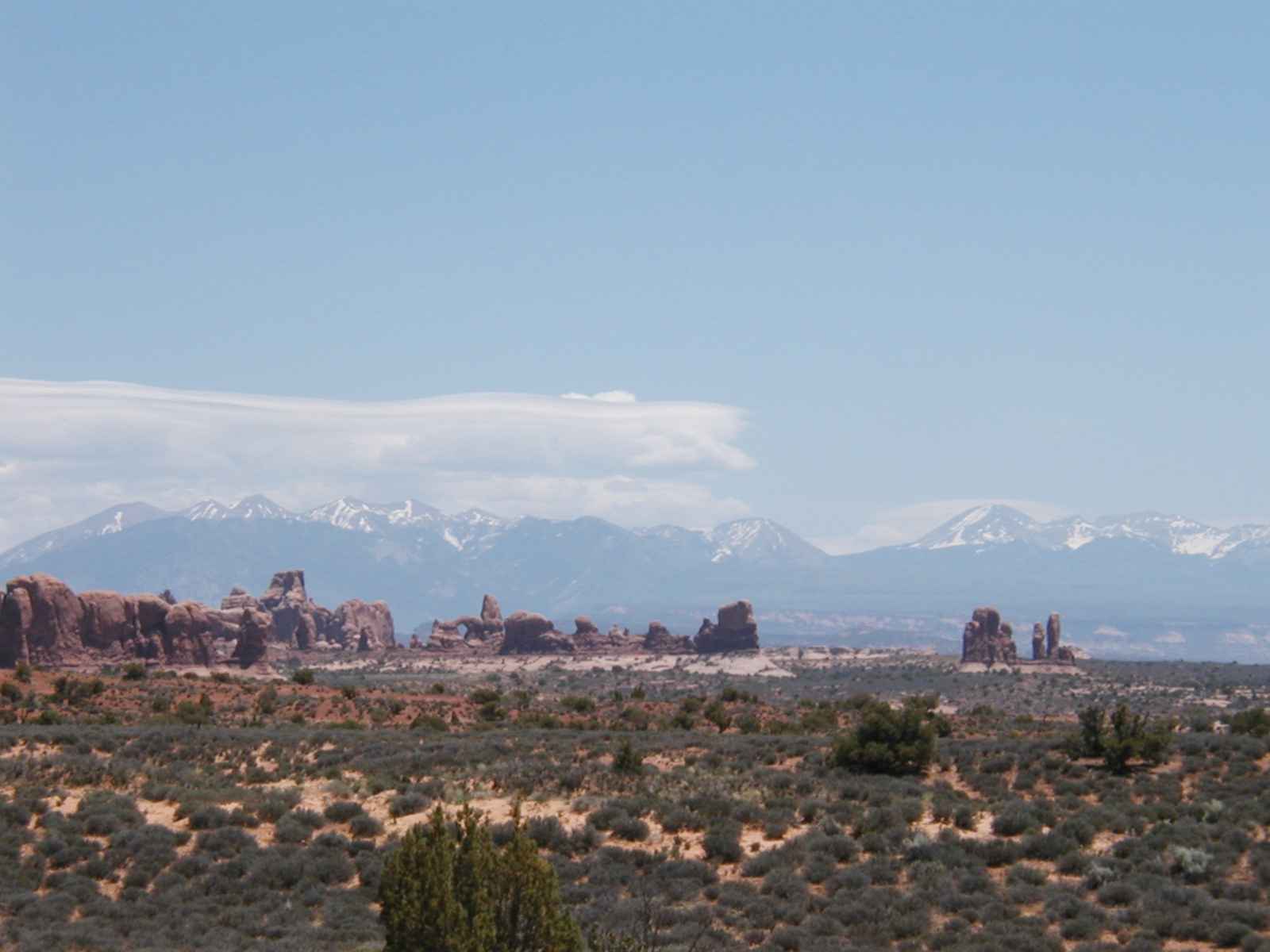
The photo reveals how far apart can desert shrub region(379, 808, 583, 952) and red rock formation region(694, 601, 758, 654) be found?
413 feet

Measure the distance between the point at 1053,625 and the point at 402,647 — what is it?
71.9 metres

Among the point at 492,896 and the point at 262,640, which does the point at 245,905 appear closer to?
the point at 492,896

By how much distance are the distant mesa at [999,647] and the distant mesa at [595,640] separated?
78.0 ft

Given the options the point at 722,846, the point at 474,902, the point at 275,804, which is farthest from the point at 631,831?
the point at 474,902

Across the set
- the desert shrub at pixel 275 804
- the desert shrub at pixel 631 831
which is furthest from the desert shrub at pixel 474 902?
the desert shrub at pixel 275 804

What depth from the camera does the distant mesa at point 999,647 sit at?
12800cm

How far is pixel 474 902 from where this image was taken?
59.1 feet

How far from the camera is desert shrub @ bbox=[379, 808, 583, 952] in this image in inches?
700

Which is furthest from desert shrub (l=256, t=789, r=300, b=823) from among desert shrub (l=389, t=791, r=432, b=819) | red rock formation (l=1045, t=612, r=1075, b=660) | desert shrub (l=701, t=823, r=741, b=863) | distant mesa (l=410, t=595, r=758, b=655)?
distant mesa (l=410, t=595, r=758, b=655)

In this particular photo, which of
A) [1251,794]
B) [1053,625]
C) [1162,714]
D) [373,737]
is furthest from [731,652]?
[1251,794]

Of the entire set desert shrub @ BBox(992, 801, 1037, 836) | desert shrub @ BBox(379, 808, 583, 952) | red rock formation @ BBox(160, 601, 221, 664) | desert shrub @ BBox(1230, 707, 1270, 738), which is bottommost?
red rock formation @ BBox(160, 601, 221, 664)

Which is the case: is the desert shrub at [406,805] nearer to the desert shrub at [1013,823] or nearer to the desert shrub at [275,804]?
the desert shrub at [275,804]

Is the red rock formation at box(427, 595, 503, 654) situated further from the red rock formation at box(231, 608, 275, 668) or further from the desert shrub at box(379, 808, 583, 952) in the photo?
the desert shrub at box(379, 808, 583, 952)

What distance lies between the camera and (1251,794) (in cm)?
3127
